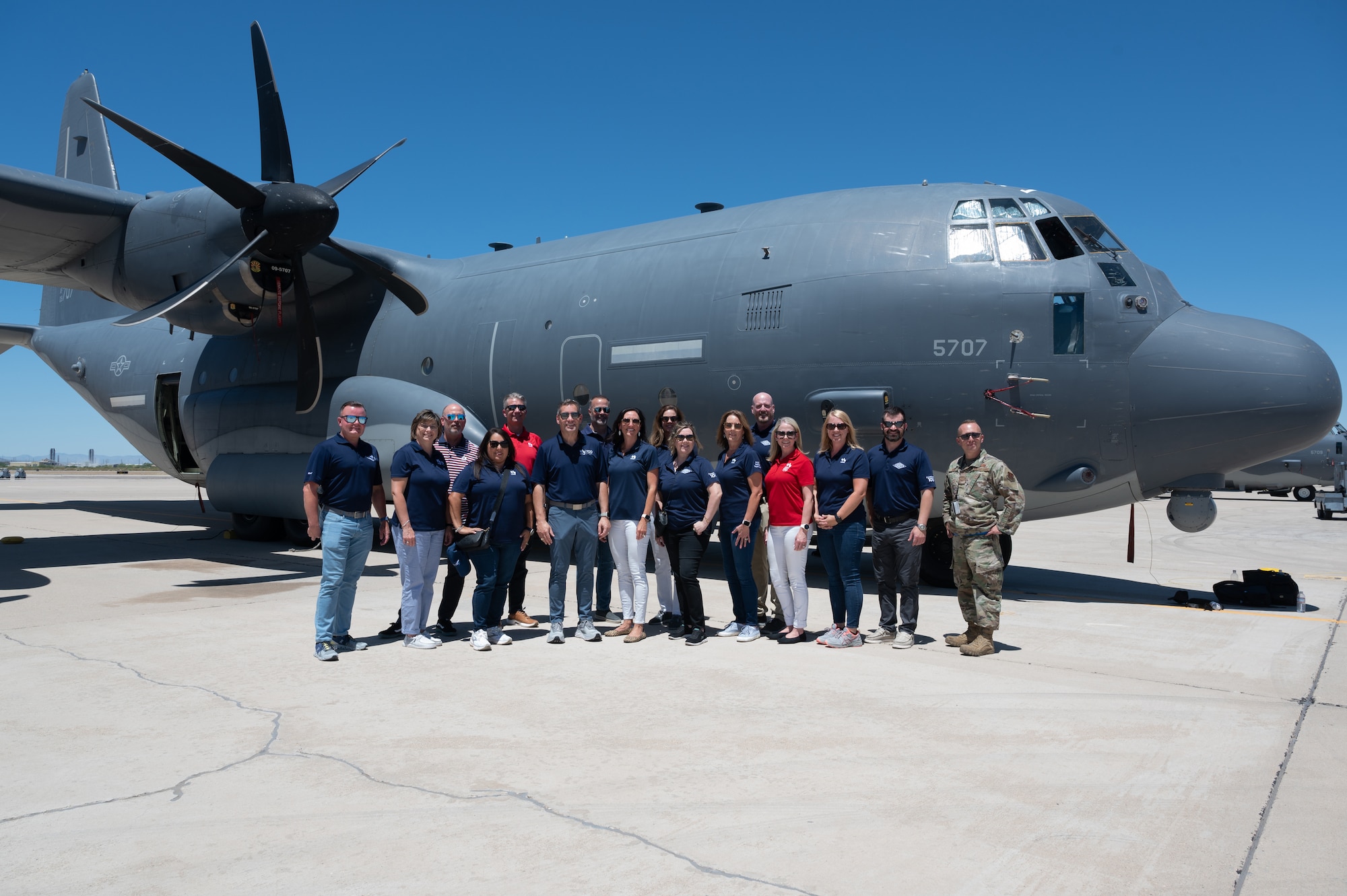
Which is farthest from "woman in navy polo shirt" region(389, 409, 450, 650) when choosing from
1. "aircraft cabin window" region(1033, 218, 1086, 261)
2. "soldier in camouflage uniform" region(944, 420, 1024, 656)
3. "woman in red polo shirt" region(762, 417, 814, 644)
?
"aircraft cabin window" region(1033, 218, 1086, 261)

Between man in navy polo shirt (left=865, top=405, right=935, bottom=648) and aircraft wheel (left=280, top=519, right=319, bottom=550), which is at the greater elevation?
man in navy polo shirt (left=865, top=405, right=935, bottom=648)

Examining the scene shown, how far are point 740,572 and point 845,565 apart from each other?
868 mm

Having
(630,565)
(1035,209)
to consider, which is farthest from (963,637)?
(1035,209)

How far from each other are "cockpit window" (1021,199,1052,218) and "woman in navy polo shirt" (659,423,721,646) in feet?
16.2

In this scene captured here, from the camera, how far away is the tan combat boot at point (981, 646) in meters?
6.89

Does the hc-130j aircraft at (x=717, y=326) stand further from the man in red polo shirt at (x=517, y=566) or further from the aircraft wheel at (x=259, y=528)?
the man in red polo shirt at (x=517, y=566)

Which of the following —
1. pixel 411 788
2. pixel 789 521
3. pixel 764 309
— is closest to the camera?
pixel 411 788

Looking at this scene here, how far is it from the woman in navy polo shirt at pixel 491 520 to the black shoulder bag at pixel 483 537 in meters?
0.01

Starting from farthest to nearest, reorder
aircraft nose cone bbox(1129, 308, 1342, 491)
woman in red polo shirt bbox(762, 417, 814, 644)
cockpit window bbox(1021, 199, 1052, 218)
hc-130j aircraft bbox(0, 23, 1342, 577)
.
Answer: cockpit window bbox(1021, 199, 1052, 218)
hc-130j aircraft bbox(0, 23, 1342, 577)
aircraft nose cone bbox(1129, 308, 1342, 491)
woman in red polo shirt bbox(762, 417, 814, 644)

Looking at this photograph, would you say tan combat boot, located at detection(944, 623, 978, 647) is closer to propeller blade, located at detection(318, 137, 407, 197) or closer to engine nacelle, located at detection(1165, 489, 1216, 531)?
engine nacelle, located at detection(1165, 489, 1216, 531)

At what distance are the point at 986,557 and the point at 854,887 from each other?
4.37m

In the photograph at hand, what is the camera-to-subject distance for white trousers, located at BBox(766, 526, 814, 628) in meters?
7.31

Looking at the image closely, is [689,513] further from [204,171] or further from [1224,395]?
[204,171]

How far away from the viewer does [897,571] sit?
7.35 metres
